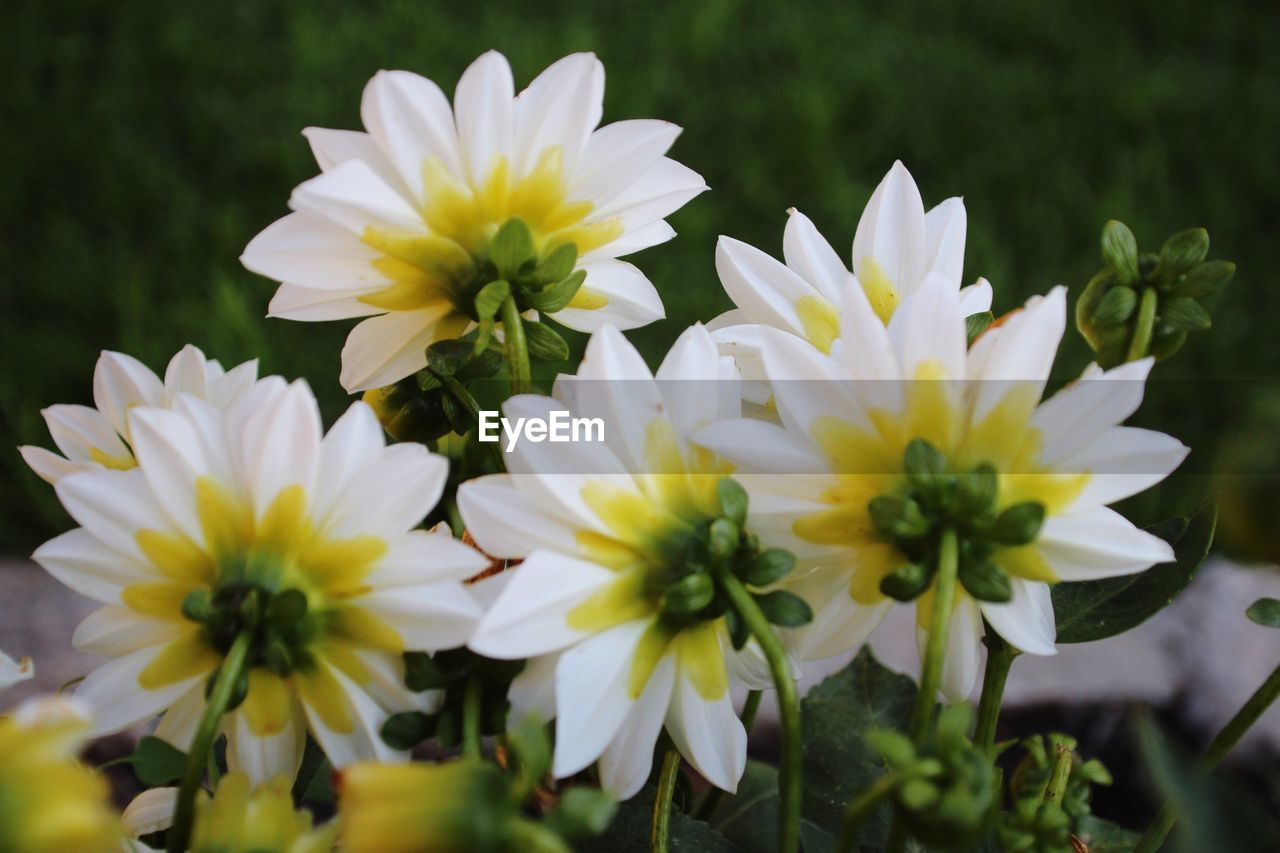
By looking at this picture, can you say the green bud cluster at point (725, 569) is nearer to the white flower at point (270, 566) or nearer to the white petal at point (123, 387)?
the white flower at point (270, 566)

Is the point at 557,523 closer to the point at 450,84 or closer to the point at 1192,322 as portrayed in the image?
the point at 1192,322

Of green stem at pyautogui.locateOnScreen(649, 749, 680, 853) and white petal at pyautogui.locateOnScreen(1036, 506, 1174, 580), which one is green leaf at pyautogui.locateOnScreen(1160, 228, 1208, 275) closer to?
white petal at pyautogui.locateOnScreen(1036, 506, 1174, 580)

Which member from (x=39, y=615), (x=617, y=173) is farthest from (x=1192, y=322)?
(x=39, y=615)

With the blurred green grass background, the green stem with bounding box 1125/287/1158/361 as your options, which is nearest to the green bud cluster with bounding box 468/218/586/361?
the green stem with bounding box 1125/287/1158/361

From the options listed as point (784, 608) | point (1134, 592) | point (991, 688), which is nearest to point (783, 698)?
point (784, 608)

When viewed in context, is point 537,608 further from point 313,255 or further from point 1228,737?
point 1228,737

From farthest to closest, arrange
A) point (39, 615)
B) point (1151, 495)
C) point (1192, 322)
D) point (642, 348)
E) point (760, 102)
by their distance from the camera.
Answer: point (760, 102), point (642, 348), point (1151, 495), point (39, 615), point (1192, 322)

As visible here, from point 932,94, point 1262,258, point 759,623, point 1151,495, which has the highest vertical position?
point 759,623
